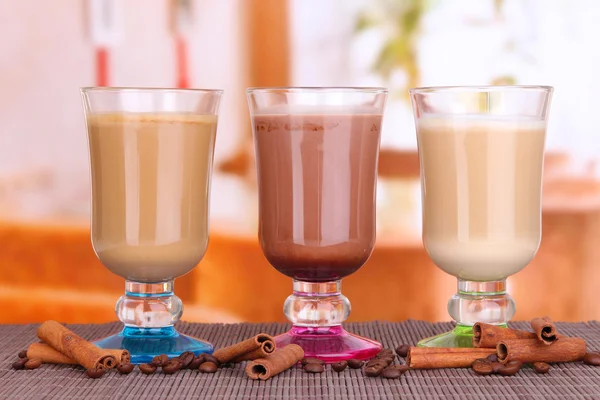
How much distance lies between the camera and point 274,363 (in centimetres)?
125

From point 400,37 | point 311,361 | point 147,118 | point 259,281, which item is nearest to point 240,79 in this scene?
point 400,37

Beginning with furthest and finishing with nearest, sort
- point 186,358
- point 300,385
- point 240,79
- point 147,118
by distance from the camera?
point 240,79 → point 147,118 → point 186,358 → point 300,385

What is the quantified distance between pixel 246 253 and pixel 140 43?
1.09 metres

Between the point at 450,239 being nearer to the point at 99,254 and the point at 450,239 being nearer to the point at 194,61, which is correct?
the point at 99,254

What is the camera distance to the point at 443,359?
130 centimetres

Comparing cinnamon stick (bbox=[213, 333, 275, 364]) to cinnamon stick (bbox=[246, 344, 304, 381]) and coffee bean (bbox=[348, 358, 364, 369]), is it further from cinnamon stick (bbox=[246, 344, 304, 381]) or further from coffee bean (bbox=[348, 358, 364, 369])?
coffee bean (bbox=[348, 358, 364, 369])

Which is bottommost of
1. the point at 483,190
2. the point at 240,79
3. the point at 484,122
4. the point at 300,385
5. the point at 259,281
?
the point at 259,281

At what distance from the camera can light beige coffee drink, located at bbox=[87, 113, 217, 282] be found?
1417 millimetres

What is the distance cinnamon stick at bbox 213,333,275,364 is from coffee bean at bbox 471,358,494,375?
30 centimetres

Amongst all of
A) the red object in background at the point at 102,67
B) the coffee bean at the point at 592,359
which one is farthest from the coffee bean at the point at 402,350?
the red object in background at the point at 102,67

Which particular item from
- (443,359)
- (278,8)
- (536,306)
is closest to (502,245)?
(443,359)

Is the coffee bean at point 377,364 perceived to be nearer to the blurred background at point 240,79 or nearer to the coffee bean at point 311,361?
the coffee bean at point 311,361

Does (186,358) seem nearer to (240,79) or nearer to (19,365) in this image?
(19,365)

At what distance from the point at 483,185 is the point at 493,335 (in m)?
0.25
